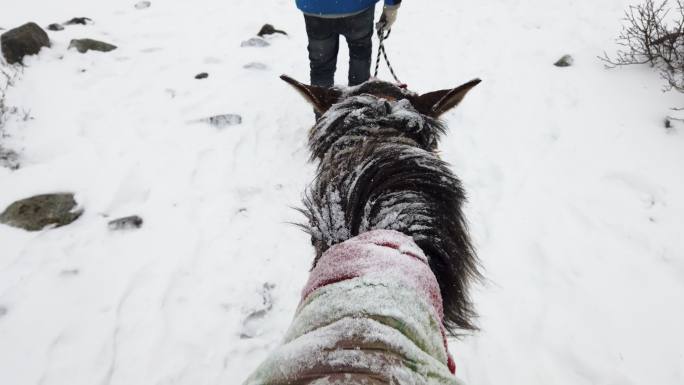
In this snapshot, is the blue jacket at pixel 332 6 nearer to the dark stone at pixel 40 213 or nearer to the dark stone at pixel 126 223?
the dark stone at pixel 126 223

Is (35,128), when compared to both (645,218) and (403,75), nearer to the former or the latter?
(403,75)

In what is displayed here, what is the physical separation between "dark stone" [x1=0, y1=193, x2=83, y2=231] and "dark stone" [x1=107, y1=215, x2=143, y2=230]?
0.28m

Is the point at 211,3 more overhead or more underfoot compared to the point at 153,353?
more overhead

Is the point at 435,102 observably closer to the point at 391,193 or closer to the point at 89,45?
the point at 391,193

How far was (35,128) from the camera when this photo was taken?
3682 millimetres

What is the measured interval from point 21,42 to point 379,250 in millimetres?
5439

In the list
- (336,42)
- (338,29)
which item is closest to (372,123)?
(338,29)

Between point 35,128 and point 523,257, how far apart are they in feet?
14.0

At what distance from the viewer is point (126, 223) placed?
2902mm

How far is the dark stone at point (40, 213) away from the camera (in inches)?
110

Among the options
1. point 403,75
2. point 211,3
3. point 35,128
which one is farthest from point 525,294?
point 211,3

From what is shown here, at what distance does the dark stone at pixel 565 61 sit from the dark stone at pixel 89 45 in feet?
18.4

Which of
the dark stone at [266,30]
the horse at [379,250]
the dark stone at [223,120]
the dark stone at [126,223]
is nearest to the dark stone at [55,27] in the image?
the dark stone at [266,30]

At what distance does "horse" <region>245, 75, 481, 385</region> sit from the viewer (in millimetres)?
880
